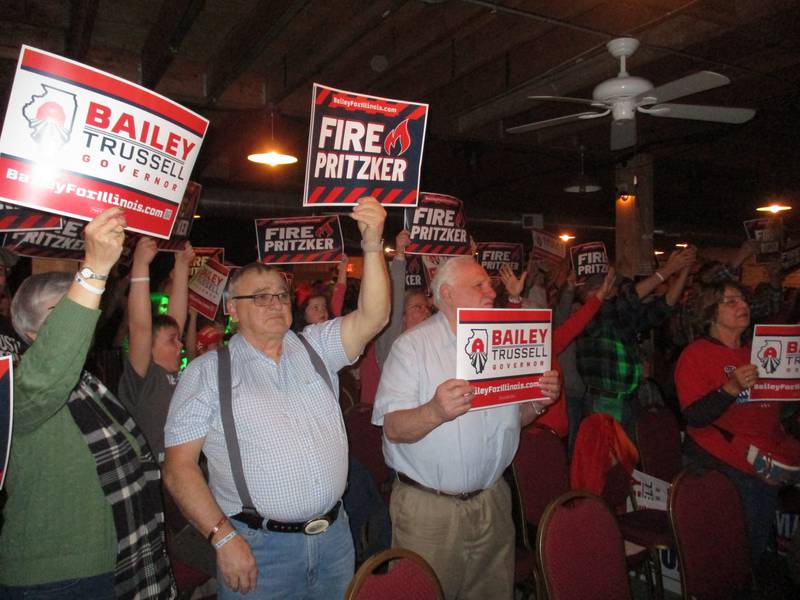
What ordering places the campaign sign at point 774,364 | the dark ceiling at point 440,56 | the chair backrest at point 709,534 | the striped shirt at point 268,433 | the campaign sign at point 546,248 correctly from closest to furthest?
1. the striped shirt at point 268,433
2. the chair backrest at point 709,534
3. the campaign sign at point 774,364
4. the dark ceiling at point 440,56
5. the campaign sign at point 546,248

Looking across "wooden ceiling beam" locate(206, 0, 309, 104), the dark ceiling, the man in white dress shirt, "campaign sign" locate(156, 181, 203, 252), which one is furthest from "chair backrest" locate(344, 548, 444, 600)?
"wooden ceiling beam" locate(206, 0, 309, 104)

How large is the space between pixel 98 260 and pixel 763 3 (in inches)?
247

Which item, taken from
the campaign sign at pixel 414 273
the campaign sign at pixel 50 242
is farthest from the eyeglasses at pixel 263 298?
the campaign sign at pixel 414 273

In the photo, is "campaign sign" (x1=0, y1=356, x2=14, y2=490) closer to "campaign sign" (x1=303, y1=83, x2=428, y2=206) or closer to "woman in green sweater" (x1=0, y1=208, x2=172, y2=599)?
"woman in green sweater" (x1=0, y1=208, x2=172, y2=599)

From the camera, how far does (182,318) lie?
3709mm

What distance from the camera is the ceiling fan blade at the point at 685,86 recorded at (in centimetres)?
435

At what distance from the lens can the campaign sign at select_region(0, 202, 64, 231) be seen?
327cm

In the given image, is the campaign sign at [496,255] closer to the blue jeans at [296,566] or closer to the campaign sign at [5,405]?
the blue jeans at [296,566]

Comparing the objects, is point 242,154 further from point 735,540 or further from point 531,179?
point 735,540

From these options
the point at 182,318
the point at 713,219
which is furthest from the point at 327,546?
the point at 713,219

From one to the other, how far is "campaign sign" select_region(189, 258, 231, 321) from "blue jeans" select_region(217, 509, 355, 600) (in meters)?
4.62

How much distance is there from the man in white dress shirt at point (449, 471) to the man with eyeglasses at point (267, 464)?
13.6 inches

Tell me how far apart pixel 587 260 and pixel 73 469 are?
7252mm

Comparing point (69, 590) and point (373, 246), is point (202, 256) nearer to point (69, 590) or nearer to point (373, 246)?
point (373, 246)
